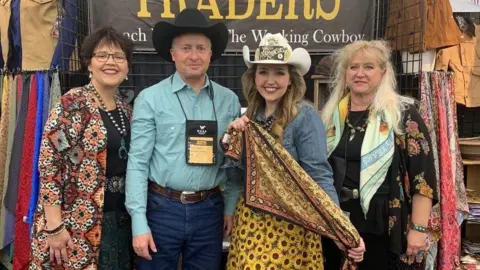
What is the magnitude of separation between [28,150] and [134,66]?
3.69 feet

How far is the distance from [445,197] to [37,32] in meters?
3.27

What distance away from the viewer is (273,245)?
2.08 m

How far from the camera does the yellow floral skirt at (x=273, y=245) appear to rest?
2068 millimetres

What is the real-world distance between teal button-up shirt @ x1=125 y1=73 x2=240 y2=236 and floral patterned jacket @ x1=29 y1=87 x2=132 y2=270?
0.17 meters

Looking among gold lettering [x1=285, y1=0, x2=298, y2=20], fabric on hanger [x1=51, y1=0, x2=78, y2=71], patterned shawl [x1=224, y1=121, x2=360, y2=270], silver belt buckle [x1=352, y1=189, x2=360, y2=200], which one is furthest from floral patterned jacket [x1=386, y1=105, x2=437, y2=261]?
fabric on hanger [x1=51, y1=0, x2=78, y2=71]

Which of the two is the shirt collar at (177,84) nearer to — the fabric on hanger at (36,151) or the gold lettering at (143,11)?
the fabric on hanger at (36,151)

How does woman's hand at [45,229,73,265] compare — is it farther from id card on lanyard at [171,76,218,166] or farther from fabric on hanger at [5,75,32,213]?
fabric on hanger at [5,75,32,213]

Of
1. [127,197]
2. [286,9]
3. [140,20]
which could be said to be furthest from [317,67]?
[127,197]

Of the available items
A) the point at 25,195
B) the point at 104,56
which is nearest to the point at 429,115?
the point at 104,56

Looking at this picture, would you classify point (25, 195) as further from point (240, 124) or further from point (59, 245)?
point (240, 124)

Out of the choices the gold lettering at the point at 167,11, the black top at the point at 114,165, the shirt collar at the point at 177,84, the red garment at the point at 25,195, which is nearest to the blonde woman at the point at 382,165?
the shirt collar at the point at 177,84

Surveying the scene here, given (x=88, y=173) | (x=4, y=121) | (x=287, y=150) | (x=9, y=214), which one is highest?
(x=4, y=121)

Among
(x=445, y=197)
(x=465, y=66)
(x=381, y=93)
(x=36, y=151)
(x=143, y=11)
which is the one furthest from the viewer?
(x=465, y=66)

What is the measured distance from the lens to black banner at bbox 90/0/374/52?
11.6 ft
